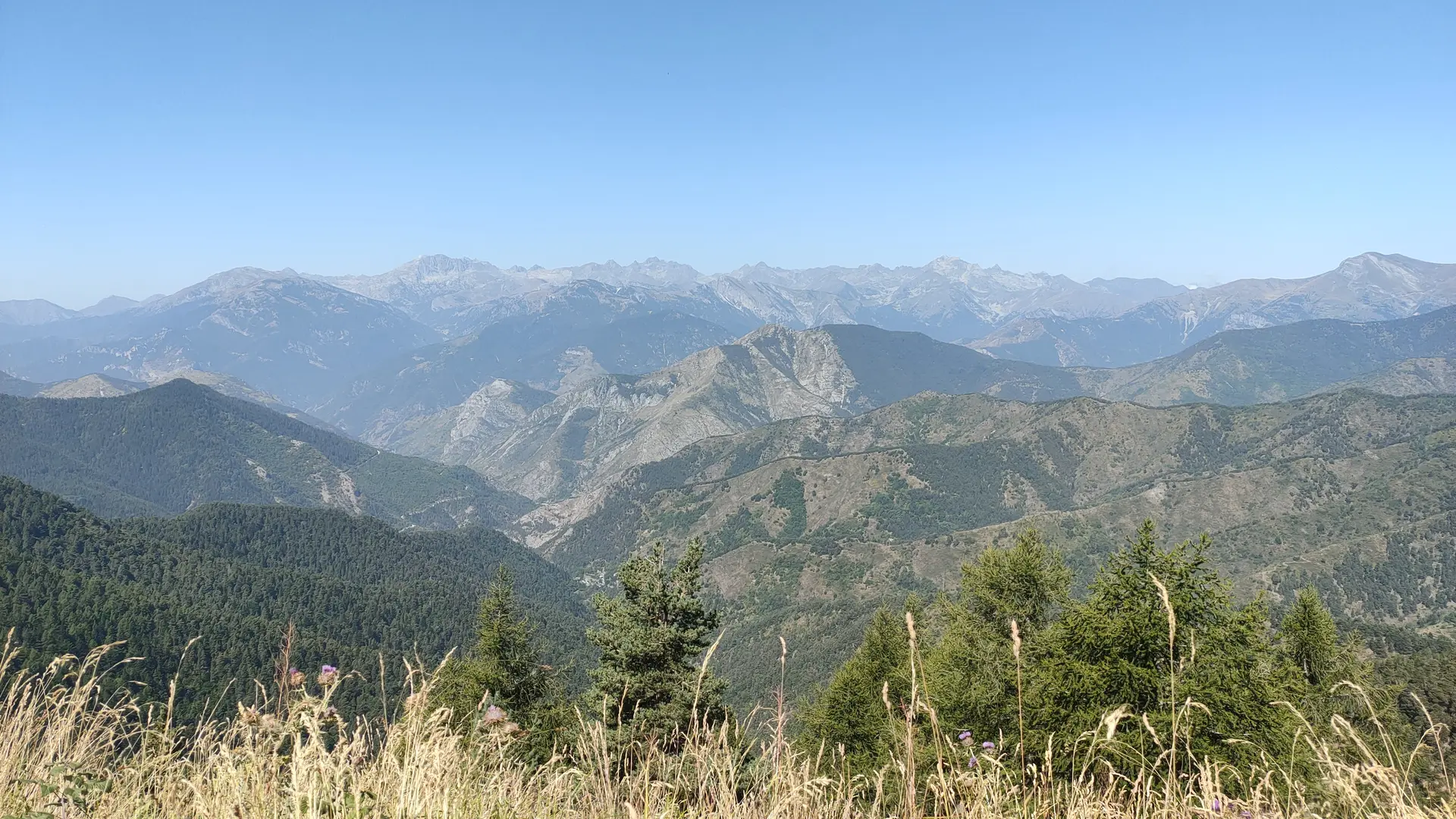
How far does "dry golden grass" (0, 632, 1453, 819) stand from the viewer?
320cm

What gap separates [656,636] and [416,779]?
682 inches

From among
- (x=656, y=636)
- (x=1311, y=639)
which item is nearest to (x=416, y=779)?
(x=656, y=636)

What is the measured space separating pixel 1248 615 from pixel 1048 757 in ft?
52.5

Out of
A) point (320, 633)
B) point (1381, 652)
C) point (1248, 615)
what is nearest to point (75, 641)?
point (320, 633)

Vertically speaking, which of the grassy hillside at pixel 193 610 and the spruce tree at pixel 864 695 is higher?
the spruce tree at pixel 864 695

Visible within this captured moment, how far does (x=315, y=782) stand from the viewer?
306 cm

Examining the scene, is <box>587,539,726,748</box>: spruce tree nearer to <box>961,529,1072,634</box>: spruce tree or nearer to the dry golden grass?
<box>961,529,1072,634</box>: spruce tree

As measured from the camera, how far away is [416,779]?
298cm

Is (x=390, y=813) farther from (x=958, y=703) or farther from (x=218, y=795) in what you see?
(x=958, y=703)

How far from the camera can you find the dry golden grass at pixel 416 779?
3.20 m

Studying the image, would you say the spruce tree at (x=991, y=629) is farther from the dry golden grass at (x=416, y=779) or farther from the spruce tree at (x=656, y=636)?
the dry golden grass at (x=416, y=779)

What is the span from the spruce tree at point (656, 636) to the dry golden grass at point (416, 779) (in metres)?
14.3

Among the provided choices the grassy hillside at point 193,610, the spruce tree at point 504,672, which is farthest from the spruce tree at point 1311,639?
the grassy hillside at point 193,610

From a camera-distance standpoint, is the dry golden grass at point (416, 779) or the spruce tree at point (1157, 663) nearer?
the dry golden grass at point (416, 779)
